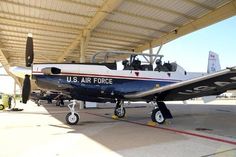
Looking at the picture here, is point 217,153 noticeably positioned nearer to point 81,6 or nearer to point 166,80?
point 166,80

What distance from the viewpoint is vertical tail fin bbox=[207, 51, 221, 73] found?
45.6 ft

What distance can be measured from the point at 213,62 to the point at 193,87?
6.65 m

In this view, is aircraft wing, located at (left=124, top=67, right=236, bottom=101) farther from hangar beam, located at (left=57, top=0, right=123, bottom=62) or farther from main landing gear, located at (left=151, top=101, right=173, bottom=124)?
hangar beam, located at (left=57, top=0, right=123, bottom=62)

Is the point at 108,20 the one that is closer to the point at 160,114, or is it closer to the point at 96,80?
the point at 96,80

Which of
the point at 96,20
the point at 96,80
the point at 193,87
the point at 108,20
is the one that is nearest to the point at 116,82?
the point at 96,80

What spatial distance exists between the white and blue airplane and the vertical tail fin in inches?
174

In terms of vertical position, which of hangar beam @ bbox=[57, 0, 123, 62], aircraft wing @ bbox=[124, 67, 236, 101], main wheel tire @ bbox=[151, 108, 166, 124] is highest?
hangar beam @ bbox=[57, 0, 123, 62]

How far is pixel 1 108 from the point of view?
1772 centimetres

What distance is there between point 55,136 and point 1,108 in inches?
520

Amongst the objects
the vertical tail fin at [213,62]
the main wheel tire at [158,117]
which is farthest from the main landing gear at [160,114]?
the vertical tail fin at [213,62]

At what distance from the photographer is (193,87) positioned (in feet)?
27.6

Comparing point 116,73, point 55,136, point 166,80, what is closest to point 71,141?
point 55,136

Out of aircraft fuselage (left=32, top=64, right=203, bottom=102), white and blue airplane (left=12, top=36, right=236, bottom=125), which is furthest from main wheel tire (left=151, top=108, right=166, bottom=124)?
aircraft fuselage (left=32, top=64, right=203, bottom=102)

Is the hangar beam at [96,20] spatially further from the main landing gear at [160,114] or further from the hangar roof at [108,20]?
the main landing gear at [160,114]
